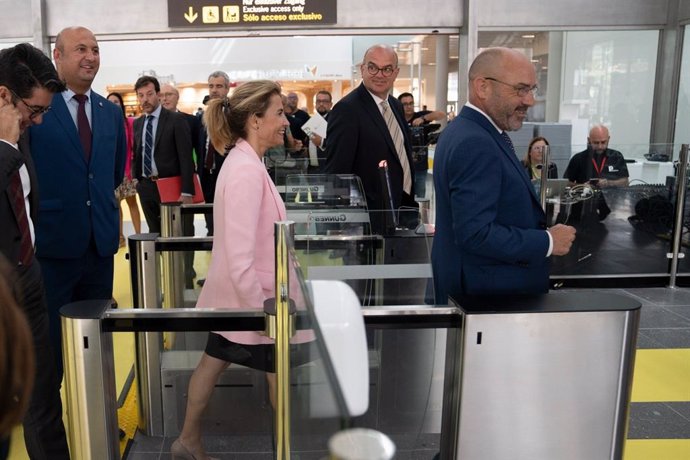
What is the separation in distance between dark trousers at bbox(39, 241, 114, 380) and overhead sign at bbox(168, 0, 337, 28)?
203 inches

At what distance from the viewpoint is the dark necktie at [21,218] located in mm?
1960

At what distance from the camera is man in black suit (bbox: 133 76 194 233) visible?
5.21 m

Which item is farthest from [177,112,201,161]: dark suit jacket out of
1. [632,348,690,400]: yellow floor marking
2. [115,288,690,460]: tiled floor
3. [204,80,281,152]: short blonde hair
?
[632,348,690,400]: yellow floor marking

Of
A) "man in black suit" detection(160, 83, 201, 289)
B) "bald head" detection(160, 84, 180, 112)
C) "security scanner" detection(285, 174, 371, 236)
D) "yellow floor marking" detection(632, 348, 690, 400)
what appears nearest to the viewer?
"security scanner" detection(285, 174, 371, 236)

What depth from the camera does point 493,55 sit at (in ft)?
6.85

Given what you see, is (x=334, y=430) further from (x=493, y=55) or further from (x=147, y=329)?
(x=493, y=55)

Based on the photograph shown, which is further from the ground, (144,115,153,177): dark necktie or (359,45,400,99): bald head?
(359,45,400,99): bald head

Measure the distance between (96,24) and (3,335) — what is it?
7625 millimetres

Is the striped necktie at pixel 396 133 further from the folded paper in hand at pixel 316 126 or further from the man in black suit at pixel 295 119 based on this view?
the man in black suit at pixel 295 119

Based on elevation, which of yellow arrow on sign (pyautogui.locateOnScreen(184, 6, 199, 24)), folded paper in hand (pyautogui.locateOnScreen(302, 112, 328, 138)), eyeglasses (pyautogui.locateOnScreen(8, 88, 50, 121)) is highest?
yellow arrow on sign (pyautogui.locateOnScreen(184, 6, 199, 24))

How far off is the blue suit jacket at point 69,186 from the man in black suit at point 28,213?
424mm

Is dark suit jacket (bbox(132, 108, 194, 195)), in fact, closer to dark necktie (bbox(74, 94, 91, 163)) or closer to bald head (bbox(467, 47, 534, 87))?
dark necktie (bbox(74, 94, 91, 163))

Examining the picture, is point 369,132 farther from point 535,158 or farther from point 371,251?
point 535,158

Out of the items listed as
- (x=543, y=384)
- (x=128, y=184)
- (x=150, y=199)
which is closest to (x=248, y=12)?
(x=128, y=184)
